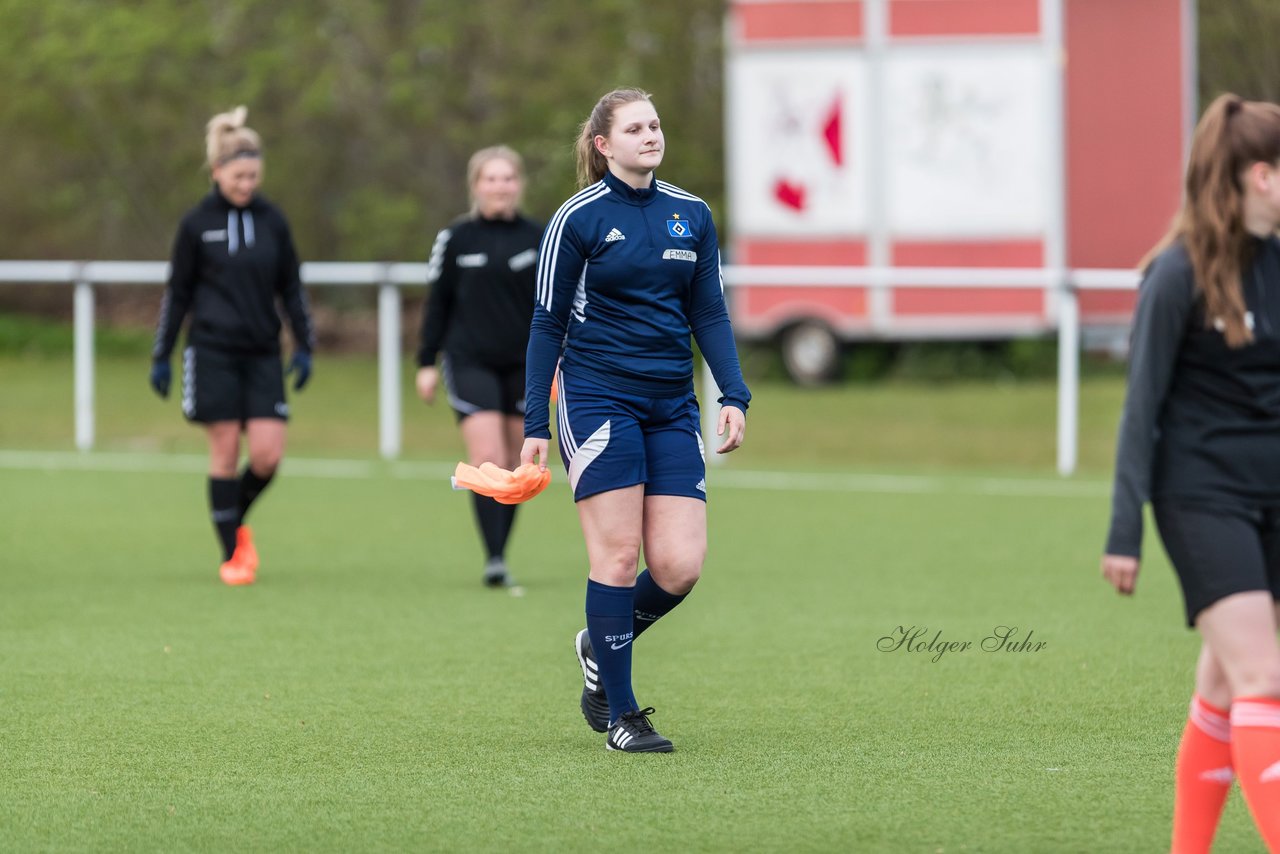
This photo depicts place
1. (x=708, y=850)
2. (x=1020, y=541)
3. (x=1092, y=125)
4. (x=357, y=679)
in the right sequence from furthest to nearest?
(x=1092, y=125) < (x=1020, y=541) < (x=357, y=679) < (x=708, y=850)

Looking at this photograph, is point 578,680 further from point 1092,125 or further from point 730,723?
point 1092,125

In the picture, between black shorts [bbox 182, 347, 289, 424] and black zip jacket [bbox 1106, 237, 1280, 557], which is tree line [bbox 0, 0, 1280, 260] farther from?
black zip jacket [bbox 1106, 237, 1280, 557]

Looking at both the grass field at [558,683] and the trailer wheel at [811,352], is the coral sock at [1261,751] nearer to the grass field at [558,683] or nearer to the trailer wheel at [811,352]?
the grass field at [558,683]

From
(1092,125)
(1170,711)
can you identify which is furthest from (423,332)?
(1092,125)

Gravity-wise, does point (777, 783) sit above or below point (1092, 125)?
below

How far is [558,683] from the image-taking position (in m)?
7.23

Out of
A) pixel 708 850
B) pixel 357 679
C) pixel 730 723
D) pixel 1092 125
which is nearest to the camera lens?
pixel 708 850

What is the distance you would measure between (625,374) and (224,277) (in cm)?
413

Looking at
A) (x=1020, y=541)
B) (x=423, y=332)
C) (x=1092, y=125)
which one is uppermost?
(x=1092, y=125)

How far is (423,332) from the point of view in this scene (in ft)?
32.3

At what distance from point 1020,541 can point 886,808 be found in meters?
6.20

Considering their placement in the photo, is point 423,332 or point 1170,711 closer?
point 1170,711

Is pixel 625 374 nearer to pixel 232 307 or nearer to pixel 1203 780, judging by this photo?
pixel 1203 780

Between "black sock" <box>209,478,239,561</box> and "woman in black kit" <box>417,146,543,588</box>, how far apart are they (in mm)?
1123
